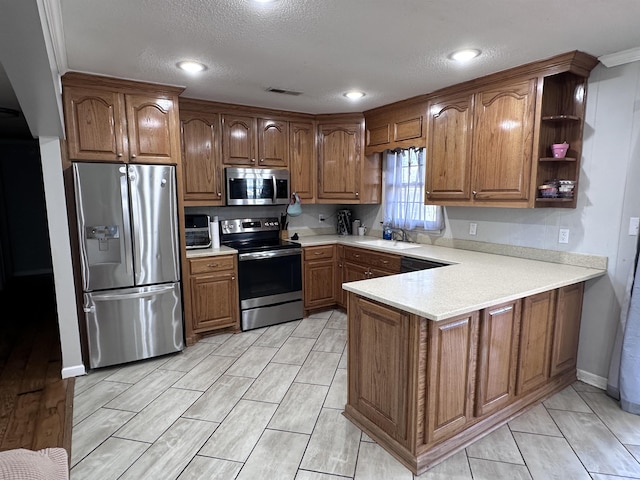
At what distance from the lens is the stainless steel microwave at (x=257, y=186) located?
3811 mm

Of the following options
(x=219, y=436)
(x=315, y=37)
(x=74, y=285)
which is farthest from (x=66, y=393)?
(x=315, y=37)

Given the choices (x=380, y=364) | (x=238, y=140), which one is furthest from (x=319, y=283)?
(x=380, y=364)

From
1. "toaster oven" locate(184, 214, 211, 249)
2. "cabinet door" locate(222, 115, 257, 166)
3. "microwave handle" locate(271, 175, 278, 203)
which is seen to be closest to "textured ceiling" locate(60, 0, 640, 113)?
"cabinet door" locate(222, 115, 257, 166)

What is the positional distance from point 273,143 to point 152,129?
133 centimetres

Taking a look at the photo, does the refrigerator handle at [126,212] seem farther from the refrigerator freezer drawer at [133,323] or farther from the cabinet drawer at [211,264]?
the cabinet drawer at [211,264]

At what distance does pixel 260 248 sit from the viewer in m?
3.79

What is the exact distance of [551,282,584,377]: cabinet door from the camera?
2.51 metres

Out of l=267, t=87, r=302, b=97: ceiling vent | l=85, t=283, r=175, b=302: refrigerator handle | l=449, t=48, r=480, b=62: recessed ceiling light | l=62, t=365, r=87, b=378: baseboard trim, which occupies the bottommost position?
l=62, t=365, r=87, b=378: baseboard trim

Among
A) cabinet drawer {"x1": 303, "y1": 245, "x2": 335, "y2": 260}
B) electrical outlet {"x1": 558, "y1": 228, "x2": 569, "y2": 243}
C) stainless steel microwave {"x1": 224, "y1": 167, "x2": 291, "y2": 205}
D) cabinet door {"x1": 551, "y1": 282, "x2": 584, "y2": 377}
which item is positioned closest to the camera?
cabinet door {"x1": 551, "y1": 282, "x2": 584, "y2": 377}

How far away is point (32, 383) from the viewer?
2832 millimetres

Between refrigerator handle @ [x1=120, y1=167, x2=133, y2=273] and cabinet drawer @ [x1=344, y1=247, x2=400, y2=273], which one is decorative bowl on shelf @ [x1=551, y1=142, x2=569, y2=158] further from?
refrigerator handle @ [x1=120, y1=167, x2=133, y2=273]

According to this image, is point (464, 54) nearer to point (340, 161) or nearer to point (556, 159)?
point (556, 159)

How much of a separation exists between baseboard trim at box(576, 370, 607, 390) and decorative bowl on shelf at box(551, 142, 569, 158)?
5.27ft

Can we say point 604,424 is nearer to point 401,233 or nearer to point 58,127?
point 401,233
